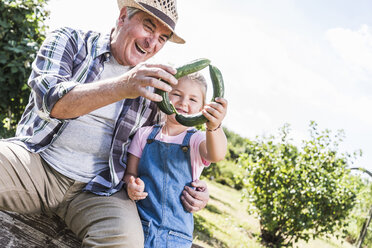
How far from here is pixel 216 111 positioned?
230 cm

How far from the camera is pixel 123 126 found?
2918 mm

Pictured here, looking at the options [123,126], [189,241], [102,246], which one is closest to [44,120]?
[123,126]

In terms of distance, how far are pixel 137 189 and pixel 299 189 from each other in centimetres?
728

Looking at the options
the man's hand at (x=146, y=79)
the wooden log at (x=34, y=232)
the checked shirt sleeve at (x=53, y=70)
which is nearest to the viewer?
the man's hand at (x=146, y=79)

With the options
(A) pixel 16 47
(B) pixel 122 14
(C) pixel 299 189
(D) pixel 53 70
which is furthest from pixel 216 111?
(C) pixel 299 189

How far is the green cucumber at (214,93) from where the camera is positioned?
2428 millimetres

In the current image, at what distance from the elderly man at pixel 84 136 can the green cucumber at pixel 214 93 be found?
40 cm

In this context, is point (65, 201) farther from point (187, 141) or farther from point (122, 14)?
point (122, 14)

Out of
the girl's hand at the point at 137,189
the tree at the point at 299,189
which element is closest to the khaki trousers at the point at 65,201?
the girl's hand at the point at 137,189

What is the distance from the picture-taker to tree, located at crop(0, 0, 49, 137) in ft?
20.9

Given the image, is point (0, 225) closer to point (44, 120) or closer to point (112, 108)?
point (44, 120)

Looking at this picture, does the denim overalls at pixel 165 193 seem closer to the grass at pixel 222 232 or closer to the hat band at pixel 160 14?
the hat band at pixel 160 14

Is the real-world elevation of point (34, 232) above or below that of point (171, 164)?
below

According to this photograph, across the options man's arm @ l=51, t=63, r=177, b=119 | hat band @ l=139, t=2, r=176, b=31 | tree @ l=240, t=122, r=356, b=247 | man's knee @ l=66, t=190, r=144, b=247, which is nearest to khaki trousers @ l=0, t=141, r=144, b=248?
man's knee @ l=66, t=190, r=144, b=247
